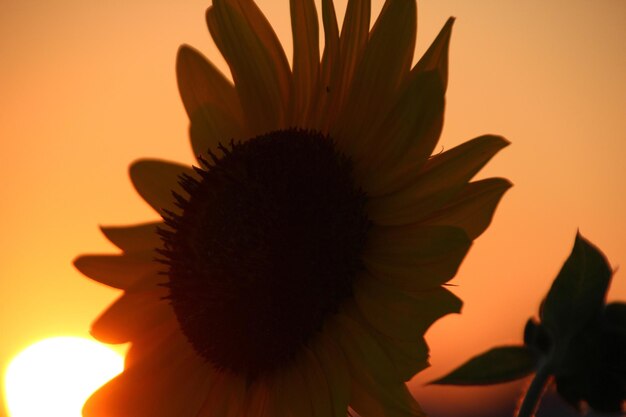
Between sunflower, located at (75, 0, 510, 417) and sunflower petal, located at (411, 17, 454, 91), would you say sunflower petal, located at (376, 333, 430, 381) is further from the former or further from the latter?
sunflower petal, located at (411, 17, 454, 91)

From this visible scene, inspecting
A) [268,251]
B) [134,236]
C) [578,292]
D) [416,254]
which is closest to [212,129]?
[134,236]

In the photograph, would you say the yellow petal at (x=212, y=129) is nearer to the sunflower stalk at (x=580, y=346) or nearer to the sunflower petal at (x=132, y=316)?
the sunflower petal at (x=132, y=316)

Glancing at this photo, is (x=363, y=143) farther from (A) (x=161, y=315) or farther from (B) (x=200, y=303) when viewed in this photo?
(A) (x=161, y=315)

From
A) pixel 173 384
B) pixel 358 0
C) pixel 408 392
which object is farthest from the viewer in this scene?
pixel 173 384

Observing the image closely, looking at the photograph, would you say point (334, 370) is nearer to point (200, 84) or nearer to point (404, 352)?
point (404, 352)

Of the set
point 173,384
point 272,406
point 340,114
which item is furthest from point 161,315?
point 340,114
